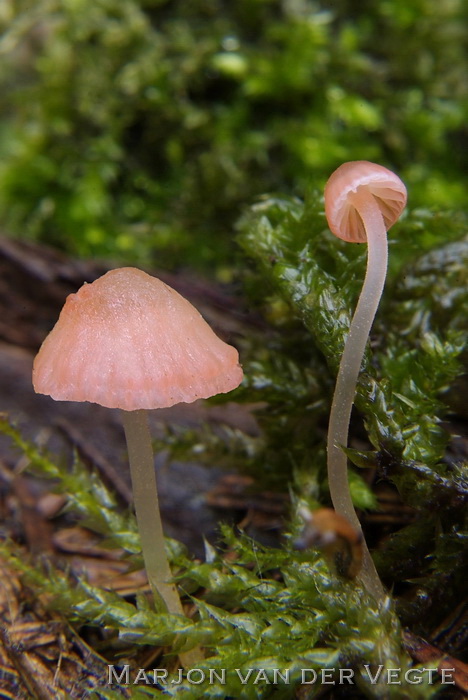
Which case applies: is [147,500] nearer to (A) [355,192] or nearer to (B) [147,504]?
(B) [147,504]

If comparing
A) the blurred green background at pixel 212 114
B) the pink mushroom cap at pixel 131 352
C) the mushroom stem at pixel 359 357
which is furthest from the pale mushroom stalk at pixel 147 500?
the blurred green background at pixel 212 114

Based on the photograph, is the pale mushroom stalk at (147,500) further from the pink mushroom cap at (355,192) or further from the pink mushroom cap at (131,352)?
the pink mushroom cap at (355,192)

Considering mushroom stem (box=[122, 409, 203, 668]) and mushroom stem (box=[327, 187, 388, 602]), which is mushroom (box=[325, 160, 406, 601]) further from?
mushroom stem (box=[122, 409, 203, 668])

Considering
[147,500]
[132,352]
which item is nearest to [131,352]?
[132,352]

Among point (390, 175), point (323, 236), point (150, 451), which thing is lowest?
point (150, 451)

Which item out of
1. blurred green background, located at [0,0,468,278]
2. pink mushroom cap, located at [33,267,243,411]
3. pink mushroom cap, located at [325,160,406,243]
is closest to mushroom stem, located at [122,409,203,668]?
pink mushroom cap, located at [33,267,243,411]

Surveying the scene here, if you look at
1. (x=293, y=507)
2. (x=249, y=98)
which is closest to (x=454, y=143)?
(x=249, y=98)

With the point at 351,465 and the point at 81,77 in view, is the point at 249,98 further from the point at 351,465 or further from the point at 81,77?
the point at 351,465
